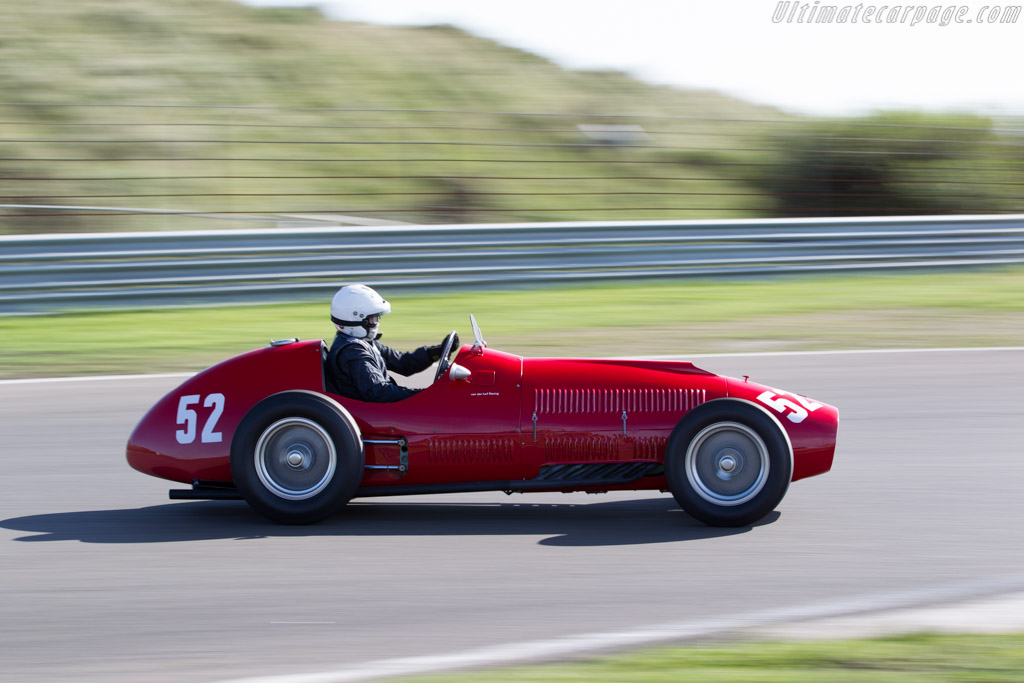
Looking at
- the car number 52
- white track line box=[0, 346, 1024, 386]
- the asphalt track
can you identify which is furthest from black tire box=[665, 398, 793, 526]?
white track line box=[0, 346, 1024, 386]

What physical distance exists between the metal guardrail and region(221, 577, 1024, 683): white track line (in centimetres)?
802

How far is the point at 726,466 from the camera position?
17.1ft

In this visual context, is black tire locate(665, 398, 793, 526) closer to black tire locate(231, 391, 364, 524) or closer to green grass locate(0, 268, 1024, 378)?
black tire locate(231, 391, 364, 524)

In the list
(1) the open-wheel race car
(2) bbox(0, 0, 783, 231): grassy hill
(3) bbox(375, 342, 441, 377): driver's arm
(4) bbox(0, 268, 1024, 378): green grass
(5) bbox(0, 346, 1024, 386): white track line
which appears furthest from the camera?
(2) bbox(0, 0, 783, 231): grassy hill

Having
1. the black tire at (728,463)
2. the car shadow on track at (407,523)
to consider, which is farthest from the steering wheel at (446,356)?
the black tire at (728,463)

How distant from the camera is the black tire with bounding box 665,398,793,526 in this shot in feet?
16.8

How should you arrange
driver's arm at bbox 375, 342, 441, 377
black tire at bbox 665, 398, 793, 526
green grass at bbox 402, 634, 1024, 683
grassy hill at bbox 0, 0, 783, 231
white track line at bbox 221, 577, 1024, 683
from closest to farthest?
green grass at bbox 402, 634, 1024, 683 < white track line at bbox 221, 577, 1024, 683 < black tire at bbox 665, 398, 793, 526 < driver's arm at bbox 375, 342, 441, 377 < grassy hill at bbox 0, 0, 783, 231

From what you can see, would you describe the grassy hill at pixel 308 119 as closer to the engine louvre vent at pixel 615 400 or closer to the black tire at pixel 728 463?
the engine louvre vent at pixel 615 400

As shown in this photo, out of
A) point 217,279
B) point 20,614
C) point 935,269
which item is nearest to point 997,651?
point 20,614

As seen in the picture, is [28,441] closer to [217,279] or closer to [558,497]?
[558,497]

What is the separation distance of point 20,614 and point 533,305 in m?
7.84

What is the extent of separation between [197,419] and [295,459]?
518 millimetres

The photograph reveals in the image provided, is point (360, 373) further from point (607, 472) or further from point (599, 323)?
point (599, 323)

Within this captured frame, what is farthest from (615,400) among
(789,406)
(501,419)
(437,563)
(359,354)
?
(359,354)
